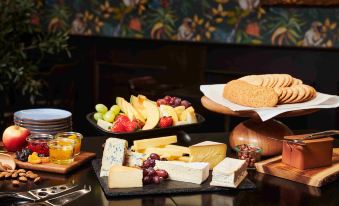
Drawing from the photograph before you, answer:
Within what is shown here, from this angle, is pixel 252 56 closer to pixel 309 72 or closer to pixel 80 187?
pixel 309 72

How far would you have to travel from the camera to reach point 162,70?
575 centimetres

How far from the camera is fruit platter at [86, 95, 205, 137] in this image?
244 cm

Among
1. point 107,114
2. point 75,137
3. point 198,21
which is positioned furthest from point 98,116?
point 198,21

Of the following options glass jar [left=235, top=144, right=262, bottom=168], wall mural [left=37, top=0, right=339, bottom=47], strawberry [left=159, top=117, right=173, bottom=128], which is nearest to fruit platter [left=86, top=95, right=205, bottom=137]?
strawberry [left=159, top=117, right=173, bottom=128]

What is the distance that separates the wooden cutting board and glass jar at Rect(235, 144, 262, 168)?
33mm

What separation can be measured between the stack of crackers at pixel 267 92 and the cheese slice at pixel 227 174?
0.43 meters

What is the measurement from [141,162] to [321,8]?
3.33 meters

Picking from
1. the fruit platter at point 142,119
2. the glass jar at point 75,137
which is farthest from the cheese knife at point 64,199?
the fruit platter at point 142,119

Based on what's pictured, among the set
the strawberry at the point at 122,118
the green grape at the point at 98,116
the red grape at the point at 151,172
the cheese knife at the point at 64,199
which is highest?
the strawberry at the point at 122,118

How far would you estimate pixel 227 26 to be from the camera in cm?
536

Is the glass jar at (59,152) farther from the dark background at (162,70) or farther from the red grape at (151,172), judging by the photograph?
the dark background at (162,70)

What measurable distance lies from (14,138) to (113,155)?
499mm

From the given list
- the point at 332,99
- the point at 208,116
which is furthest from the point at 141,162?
the point at 208,116

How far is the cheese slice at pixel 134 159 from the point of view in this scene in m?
2.15
